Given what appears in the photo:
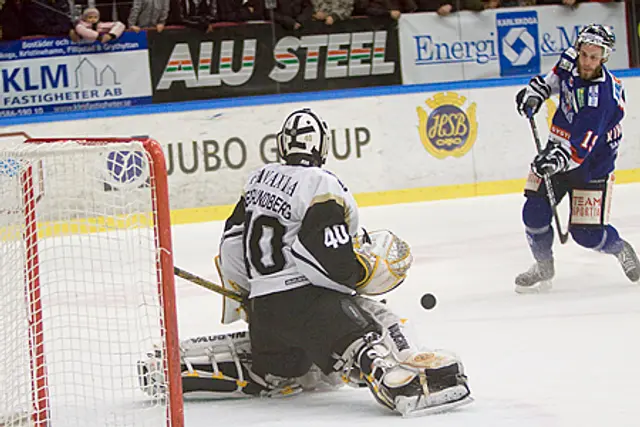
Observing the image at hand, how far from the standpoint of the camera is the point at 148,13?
8008 millimetres

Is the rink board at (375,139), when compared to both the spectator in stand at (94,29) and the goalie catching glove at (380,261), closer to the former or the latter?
the spectator in stand at (94,29)

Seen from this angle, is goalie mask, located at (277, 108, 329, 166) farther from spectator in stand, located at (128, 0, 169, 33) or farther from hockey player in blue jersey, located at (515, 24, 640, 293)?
spectator in stand, located at (128, 0, 169, 33)

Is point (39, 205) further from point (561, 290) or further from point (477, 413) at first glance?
point (561, 290)

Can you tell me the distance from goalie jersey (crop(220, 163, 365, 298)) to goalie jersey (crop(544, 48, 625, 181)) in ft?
6.07

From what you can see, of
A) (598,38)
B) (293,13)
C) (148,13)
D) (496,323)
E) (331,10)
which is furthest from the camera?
(331,10)

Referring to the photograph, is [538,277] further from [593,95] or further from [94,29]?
[94,29]

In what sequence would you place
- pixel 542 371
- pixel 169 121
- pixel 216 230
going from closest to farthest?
pixel 542 371, pixel 216 230, pixel 169 121

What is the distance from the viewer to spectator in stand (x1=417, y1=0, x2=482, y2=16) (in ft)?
27.6

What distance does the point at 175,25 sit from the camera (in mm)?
7977

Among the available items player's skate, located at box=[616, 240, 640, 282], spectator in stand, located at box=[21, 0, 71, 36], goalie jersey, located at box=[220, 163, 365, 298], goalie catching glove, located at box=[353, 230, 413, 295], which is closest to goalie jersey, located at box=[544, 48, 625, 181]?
player's skate, located at box=[616, 240, 640, 282]

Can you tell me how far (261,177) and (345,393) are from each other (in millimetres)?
667

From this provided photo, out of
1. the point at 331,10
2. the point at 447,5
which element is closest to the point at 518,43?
the point at 447,5

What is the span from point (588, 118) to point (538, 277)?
2.34 feet

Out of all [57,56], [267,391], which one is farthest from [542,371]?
[57,56]
